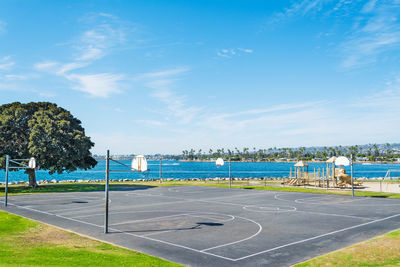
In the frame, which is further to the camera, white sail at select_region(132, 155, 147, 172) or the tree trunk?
the tree trunk

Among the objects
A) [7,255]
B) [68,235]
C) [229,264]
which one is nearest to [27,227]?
[68,235]

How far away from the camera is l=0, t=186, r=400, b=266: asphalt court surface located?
14.9m

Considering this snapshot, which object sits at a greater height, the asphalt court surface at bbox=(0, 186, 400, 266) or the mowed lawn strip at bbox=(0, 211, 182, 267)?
the mowed lawn strip at bbox=(0, 211, 182, 267)

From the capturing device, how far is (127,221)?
2255 centimetres

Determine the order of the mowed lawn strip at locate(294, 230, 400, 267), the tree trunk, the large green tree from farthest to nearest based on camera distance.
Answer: the tree trunk < the large green tree < the mowed lawn strip at locate(294, 230, 400, 267)

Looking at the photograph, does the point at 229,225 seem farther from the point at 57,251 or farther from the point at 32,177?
the point at 32,177

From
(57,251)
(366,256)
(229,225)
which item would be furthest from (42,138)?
(366,256)

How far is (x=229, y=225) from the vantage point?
21.0m

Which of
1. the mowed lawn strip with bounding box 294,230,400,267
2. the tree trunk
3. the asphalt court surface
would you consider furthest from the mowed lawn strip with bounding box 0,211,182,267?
the tree trunk

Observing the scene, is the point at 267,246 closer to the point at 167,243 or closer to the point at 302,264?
the point at 302,264

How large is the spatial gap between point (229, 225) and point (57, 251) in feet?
34.8

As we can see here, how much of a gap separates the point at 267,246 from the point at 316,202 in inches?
747

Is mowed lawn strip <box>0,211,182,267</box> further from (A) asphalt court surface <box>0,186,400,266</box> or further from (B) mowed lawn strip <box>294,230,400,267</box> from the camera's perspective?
(B) mowed lawn strip <box>294,230,400,267</box>

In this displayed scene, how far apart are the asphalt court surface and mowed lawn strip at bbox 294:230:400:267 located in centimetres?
81
